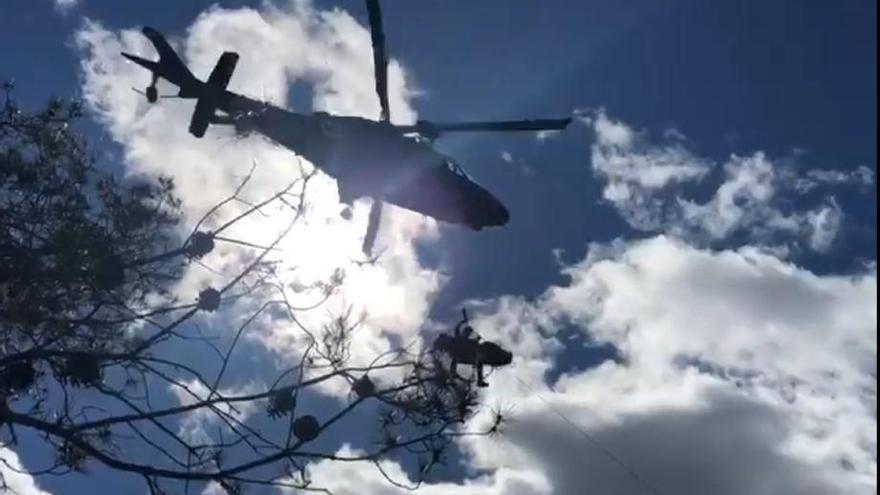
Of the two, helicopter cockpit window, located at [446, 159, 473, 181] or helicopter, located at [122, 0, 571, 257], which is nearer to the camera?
helicopter, located at [122, 0, 571, 257]

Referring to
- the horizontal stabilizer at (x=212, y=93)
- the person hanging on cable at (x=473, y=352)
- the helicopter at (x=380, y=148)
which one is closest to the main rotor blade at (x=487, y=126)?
the helicopter at (x=380, y=148)

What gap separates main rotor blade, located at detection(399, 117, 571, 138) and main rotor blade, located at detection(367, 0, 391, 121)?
59 cm

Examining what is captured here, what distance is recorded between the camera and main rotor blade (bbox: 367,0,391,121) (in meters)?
12.1

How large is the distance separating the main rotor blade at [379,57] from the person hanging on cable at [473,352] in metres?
6.06

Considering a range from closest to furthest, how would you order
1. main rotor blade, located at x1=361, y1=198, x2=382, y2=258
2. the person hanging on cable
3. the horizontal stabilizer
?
the person hanging on cable → main rotor blade, located at x1=361, y1=198, x2=382, y2=258 → the horizontal stabilizer

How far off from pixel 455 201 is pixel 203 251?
4.91 m

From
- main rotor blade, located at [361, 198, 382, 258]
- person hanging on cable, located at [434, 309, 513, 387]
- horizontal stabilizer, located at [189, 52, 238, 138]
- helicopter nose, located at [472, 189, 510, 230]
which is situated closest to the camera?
person hanging on cable, located at [434, 309, 513, 387]

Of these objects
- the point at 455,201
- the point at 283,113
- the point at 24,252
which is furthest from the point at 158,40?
the point at 24,252

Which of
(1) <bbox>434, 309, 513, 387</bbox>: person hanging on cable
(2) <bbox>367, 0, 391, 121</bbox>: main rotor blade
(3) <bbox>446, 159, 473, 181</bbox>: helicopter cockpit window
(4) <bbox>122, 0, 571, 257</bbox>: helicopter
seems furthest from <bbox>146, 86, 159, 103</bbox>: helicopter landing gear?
(1) <bbox>434, 309, 513, 387</bbox>: person hanging on cable

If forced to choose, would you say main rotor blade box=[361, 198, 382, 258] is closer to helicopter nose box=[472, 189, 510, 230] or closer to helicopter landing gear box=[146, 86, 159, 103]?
helicopter nose box=[472, 189, 510, 230]

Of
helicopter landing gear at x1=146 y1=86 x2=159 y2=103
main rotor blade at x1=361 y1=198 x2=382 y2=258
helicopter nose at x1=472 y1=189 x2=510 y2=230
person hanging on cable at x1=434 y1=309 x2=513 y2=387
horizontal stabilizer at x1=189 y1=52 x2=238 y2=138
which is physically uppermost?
horizontal stabilizer at x1=189 y1=52 x2=238 y2=138

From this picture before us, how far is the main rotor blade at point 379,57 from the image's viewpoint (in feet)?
39.6

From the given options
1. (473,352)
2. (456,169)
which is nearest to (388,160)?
(456,169)

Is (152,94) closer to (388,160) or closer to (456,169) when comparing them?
(388,160)
